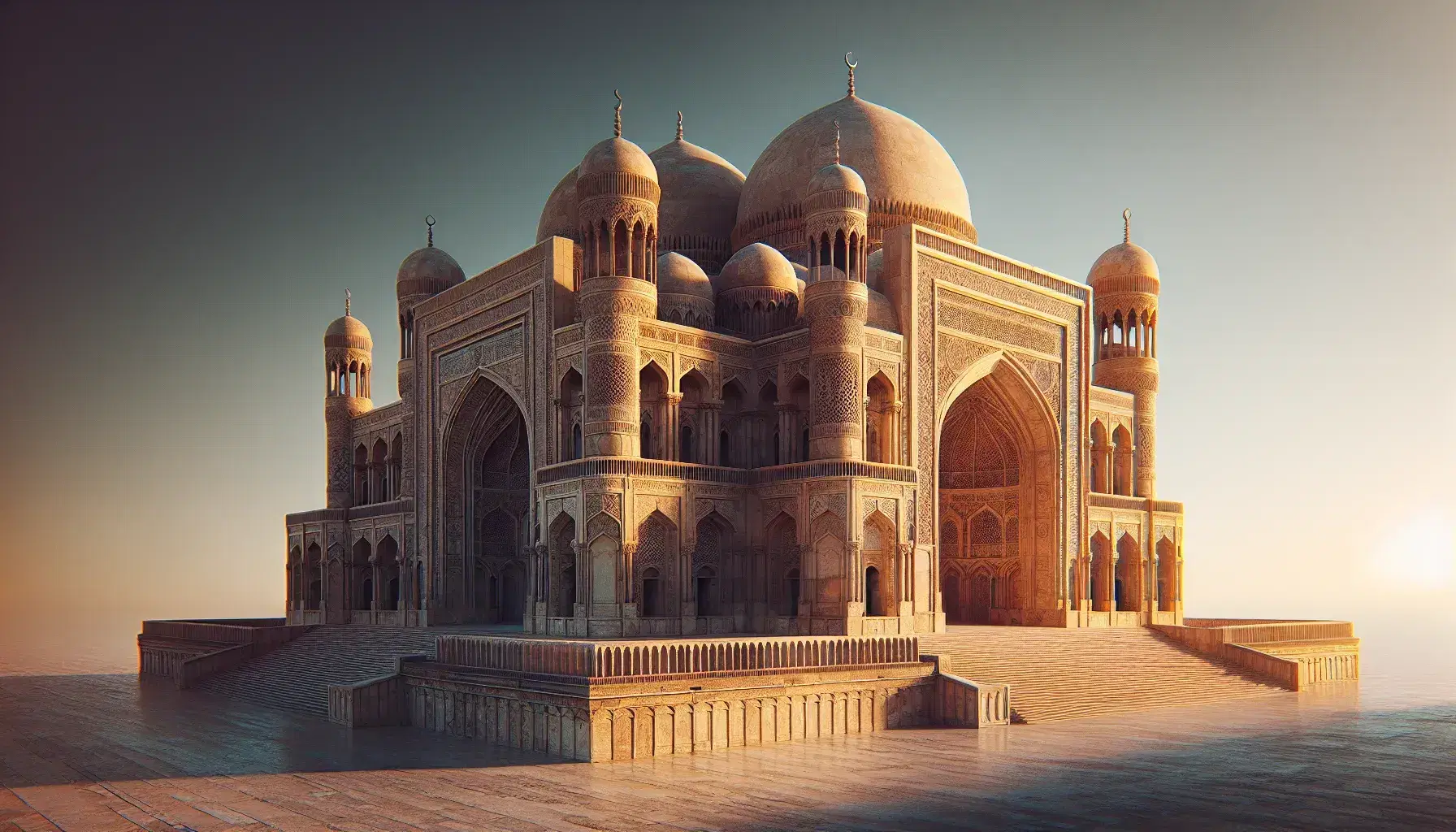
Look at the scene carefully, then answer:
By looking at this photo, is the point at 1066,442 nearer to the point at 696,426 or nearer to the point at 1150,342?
the point at 1150,342

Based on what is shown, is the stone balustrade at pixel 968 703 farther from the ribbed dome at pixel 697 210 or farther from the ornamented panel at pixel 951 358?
the ribbed dome at pixel 697 210

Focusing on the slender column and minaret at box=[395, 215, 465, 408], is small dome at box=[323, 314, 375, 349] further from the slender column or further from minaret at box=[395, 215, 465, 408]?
the slender column

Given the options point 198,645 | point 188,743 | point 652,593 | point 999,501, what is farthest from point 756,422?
point 198,645

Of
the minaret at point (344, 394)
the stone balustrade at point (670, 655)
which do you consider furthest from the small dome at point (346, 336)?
the stone balustrade at point (670, 655)

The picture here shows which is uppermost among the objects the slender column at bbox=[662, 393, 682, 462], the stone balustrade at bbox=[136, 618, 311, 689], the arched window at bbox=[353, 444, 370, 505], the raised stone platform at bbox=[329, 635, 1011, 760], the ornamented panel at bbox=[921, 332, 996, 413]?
the ornamented panel at bbox=[921, 332, 996, 413]

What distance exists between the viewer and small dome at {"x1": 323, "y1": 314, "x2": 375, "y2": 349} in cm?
2661

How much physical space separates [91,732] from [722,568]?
8.64m

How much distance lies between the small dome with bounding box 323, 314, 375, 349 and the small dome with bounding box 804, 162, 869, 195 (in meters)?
11.8

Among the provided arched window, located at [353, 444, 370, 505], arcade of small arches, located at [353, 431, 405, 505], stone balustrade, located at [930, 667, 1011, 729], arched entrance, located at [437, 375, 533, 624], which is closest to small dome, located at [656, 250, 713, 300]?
arched entrance, located at [437, 375, 533, 624]

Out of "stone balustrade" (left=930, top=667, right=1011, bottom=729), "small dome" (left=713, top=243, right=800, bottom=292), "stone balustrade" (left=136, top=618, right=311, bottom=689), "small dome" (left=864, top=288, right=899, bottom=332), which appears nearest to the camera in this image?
"stone balustrade" (left=930, top=667, right=1011, bottom=729)

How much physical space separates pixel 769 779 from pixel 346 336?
61.7ft

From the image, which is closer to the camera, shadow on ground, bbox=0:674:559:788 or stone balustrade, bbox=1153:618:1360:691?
shadow on ground, bbox=0:674:559:788

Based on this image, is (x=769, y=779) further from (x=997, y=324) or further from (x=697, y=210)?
(x=697, y=210)

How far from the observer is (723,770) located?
11.2m
